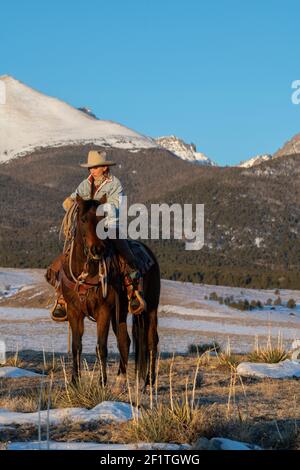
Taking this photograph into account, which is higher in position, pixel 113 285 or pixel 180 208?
pixel 180 208

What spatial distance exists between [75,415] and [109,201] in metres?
3.15

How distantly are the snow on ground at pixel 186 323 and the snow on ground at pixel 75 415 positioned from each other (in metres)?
10.2

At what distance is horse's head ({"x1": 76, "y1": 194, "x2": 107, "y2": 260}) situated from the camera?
9062 mm

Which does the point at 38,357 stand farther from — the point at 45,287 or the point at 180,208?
the point at 180,208

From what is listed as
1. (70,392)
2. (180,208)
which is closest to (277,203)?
(180,208)

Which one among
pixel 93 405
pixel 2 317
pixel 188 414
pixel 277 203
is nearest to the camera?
pixel 188 414

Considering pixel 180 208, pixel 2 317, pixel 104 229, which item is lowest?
pixel 2 317

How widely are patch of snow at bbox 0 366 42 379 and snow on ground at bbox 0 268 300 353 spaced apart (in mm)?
5140

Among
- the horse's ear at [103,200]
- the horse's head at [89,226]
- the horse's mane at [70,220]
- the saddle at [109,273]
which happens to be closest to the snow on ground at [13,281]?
the saddle at [109,273]

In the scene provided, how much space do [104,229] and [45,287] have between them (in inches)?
1132

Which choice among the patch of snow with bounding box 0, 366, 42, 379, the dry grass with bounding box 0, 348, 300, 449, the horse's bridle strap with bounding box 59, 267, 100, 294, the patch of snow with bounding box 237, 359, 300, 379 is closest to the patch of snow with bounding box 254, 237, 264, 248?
the patch of snow with bounding box 237, 359, 300, 379

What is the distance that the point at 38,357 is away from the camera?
1538cm

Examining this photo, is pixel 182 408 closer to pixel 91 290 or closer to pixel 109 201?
pixel 91 290

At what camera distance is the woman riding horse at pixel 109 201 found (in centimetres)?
977
